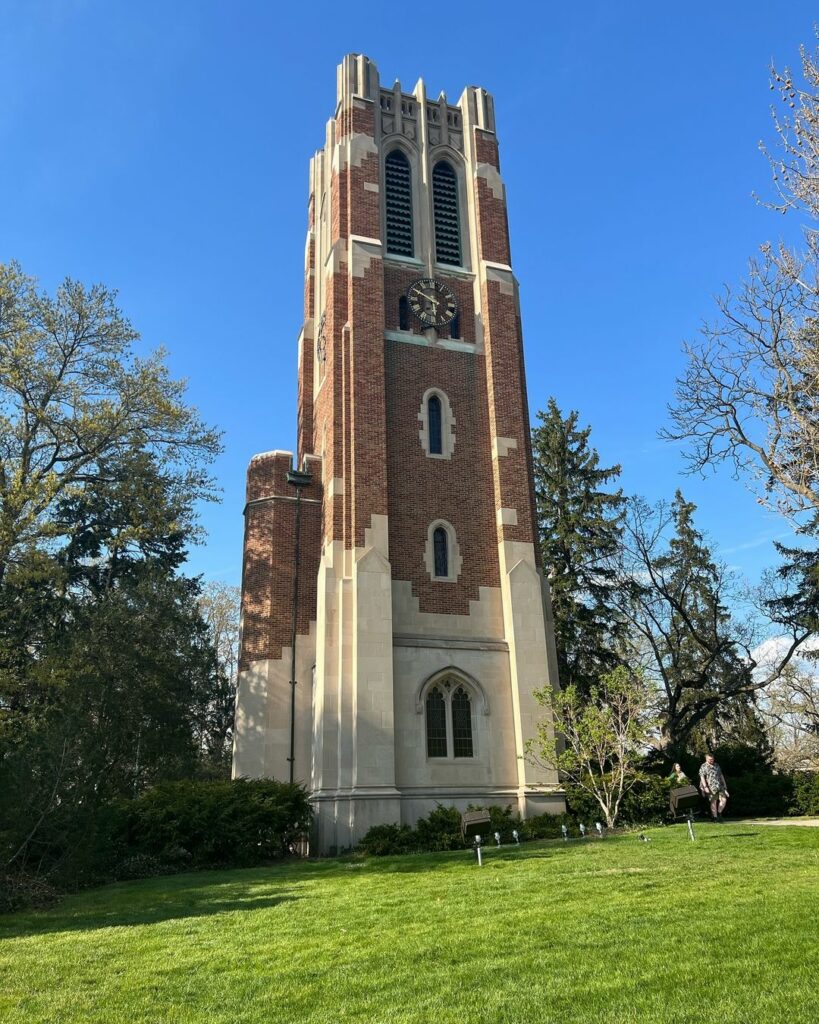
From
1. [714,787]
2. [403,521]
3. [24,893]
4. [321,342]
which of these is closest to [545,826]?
[714,787]

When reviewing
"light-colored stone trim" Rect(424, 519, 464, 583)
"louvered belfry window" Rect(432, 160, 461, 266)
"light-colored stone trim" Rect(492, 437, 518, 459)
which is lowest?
"light-colored stone trim" Rect(424, 519, 464, 583)

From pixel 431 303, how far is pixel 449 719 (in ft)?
38.5

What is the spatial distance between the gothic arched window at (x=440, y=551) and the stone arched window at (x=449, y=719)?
2769 millimetres

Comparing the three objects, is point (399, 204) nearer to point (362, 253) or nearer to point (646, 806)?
point (362, 253)

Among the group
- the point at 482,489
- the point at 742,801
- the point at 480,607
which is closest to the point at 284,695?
the point at 480,607

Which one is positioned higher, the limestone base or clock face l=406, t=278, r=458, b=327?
clock face l=406, t=278, r=458, b=327

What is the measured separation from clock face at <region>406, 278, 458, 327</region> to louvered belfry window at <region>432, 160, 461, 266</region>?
1.34 m

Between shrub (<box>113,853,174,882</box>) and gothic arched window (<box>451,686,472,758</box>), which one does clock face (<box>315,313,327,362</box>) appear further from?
shrub (<box>113,853,174,882</box>)

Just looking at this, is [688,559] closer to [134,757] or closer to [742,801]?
[742,801]

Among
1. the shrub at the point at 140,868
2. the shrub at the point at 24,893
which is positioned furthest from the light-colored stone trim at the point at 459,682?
the shrub at the point at 24,893

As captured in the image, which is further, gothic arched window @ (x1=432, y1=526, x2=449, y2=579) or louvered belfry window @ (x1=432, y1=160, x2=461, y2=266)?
louvered belfry window @ (x1=432, y1=160, x2=461, y2=266)

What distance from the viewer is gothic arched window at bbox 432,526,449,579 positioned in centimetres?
2131

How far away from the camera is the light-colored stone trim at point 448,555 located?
833 inches

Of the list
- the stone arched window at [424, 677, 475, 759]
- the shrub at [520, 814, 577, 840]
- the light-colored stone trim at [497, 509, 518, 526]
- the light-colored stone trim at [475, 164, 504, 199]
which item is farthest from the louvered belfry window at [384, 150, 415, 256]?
the shrub at [520, 814, 577, 840]
